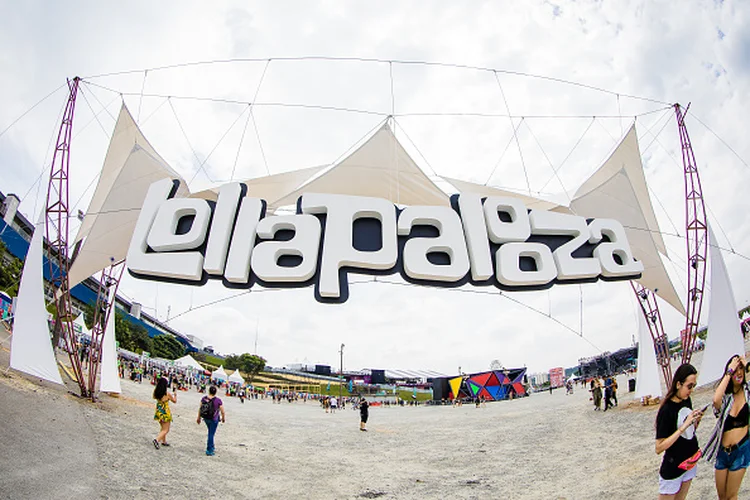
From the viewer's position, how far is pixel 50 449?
6.44 meters

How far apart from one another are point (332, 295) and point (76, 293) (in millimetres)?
52354

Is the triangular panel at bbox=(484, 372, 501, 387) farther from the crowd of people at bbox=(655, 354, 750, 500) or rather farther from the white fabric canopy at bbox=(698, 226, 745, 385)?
the crowd of people at bbox=(655, 354, 750, 500)

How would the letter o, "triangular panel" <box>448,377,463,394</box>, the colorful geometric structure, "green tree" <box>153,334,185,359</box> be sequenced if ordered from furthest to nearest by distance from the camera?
"green tree" <box>153,334,185,359</box>
"triangular panel" <box>448,377,463,394</box>
the colorful geometric structure
the letter o

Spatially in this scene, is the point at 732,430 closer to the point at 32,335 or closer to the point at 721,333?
the point at 721,333

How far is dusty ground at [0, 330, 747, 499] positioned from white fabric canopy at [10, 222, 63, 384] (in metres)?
0.47

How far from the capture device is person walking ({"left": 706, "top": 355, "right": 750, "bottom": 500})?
377 centimetres

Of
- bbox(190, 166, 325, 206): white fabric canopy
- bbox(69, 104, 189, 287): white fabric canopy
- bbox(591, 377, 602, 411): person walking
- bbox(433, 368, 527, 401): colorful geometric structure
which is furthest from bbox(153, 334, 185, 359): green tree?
bbox(591, 377, 602, 411): person walking

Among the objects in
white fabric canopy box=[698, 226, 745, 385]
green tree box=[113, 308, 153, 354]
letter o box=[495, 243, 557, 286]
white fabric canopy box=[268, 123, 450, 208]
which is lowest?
white fabric canopy box=[698, 226, 745, 385]

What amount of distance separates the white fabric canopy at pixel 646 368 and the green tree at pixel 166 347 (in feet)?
193

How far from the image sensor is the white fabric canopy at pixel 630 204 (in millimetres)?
13539

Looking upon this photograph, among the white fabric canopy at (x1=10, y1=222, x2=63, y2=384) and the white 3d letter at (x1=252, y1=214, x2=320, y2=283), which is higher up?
the white 3d letter at (x1=252, y1=214, x2=320, y2=283)

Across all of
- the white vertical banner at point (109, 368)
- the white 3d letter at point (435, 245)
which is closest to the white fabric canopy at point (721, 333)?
the white 3d letter at point (435, 245)

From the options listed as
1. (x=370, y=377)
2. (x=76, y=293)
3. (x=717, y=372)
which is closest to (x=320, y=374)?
(x=370, y=377)

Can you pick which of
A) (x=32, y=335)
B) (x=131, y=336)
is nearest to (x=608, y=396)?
(x=32, y=335)
